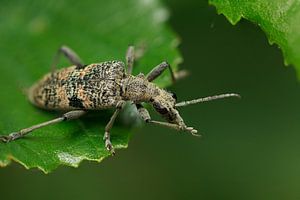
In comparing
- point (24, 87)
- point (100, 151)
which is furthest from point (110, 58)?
point (100, 151)

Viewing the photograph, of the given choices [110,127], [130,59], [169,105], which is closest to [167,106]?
[169,105]

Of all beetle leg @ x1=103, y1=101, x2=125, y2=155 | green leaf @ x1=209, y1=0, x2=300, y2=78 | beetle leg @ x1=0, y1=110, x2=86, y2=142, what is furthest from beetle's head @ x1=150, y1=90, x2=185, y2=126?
green leaf @ x1=209, y1=0, x2=300, y2=78

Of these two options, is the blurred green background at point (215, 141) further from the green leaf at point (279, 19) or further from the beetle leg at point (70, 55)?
the green leaf at point (279, 19)

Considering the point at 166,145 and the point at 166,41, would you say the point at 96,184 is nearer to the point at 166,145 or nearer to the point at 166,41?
the point at 166,145

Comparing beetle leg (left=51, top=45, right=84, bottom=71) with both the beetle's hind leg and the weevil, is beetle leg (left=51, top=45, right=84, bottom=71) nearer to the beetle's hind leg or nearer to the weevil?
the weevil

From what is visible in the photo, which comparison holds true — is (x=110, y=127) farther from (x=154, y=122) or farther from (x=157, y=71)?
(x=157, y=71)
